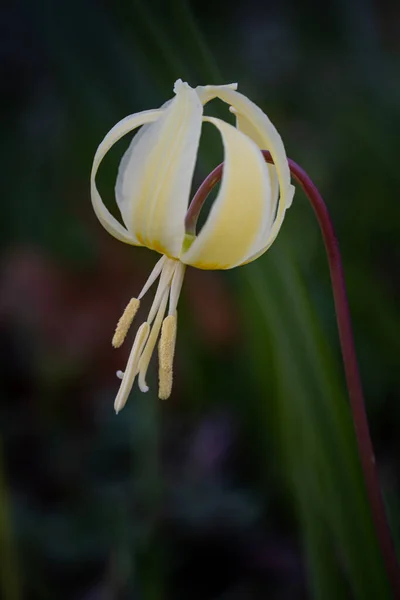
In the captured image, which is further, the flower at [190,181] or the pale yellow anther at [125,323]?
the pale yellow anther at [125,323]

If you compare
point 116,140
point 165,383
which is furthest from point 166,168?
point 165,383

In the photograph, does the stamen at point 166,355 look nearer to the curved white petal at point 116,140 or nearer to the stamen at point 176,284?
the stamen at point 176,284

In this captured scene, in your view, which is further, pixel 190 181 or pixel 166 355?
pixel 166 355

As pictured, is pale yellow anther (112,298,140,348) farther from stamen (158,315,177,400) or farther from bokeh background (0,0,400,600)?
bokeh background (0,0,400,600)

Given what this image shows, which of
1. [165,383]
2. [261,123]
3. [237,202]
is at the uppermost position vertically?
[261,123]

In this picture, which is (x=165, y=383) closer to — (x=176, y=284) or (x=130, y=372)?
(x=130, y=372)

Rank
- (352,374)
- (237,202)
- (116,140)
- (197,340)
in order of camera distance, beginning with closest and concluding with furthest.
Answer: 1. (237,202)
2. (116,140)
3. (352,374)
4. (197,340)

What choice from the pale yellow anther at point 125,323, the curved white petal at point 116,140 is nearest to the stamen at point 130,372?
the pale yellow anther at point 125,323
